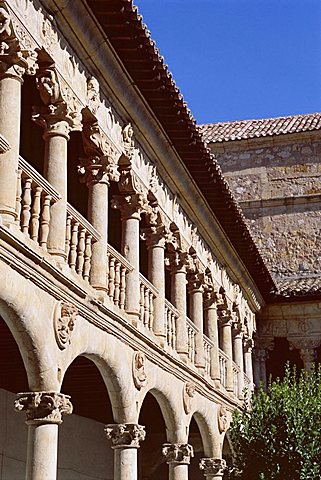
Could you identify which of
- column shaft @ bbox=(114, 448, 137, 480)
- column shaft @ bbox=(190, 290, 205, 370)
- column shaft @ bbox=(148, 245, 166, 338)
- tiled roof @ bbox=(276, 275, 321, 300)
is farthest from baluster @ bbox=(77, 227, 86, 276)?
tiled roof @ bbox=(276, 275, 321, 300)

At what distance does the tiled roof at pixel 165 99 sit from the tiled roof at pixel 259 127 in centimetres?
826

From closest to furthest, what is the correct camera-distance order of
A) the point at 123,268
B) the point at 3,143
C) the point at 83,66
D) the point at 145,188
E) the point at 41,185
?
1. the point at 3,143
2. the point at 41,185
3. the point at 83,66
4. the point at 123,268
5. the point at 145,188

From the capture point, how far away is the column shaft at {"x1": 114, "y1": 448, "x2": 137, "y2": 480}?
1038cm

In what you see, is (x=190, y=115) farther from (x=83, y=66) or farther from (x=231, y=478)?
(x=231, y=478)

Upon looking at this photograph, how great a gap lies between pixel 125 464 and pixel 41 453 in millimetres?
2784

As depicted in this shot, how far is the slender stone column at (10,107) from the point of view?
765 centimetres

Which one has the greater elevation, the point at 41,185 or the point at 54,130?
Answer: the point at 54,130

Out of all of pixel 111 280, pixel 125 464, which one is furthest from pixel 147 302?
pixel 125 464

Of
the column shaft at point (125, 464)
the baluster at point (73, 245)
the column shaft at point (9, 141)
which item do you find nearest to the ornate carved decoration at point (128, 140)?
the baluster at point (73, 245)

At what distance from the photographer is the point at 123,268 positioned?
36.8ft

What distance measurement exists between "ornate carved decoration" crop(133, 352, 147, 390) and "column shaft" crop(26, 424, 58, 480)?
2.85 m

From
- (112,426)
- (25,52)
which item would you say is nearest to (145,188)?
(112,426)

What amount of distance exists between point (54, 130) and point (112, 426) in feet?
12.3

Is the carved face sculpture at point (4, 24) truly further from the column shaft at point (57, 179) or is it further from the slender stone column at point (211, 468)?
the slender stone column at point (211, 468)
